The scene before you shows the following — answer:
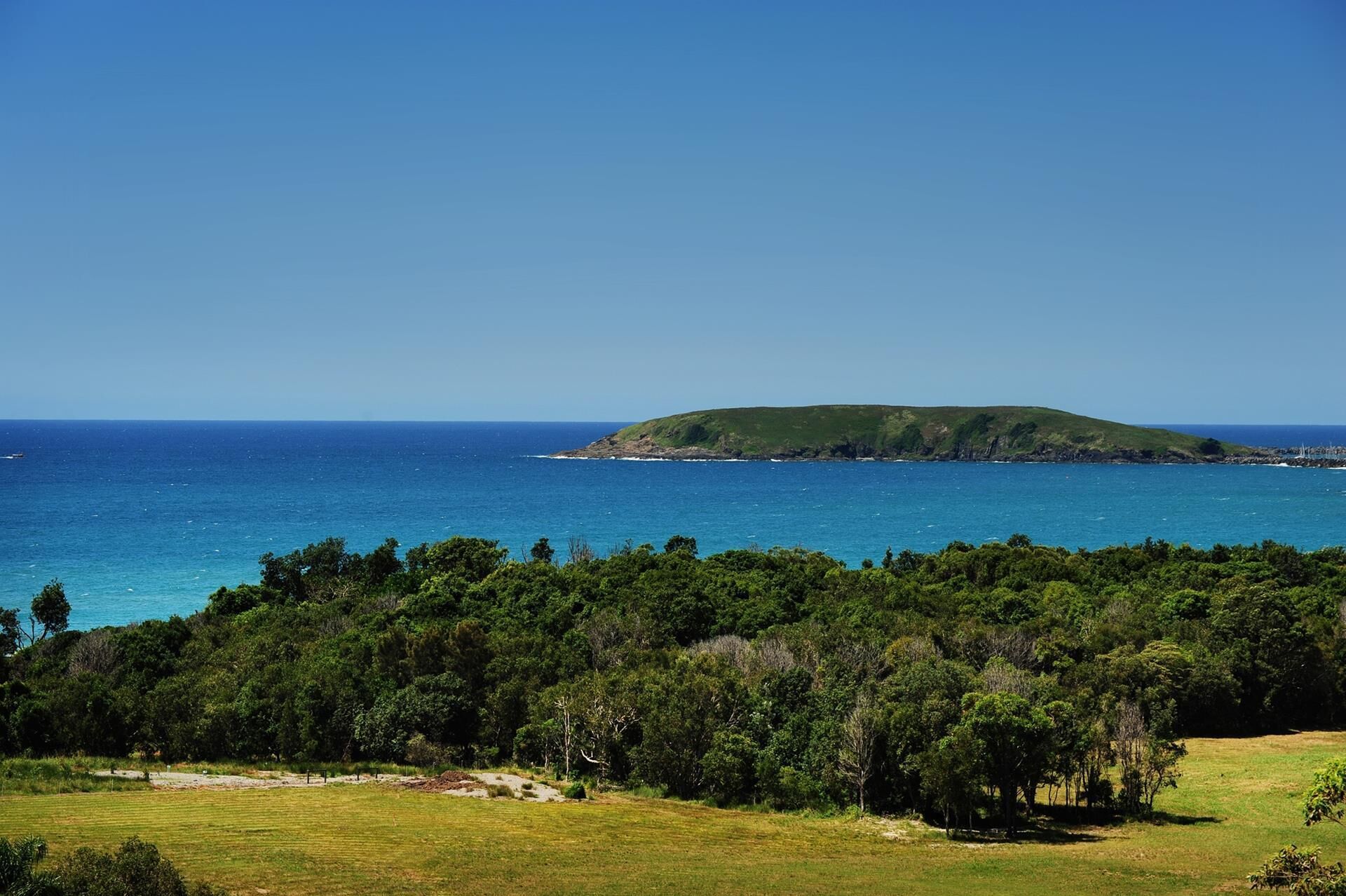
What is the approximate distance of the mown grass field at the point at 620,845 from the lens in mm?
30688

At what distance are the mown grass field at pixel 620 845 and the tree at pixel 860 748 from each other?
5.76 feet

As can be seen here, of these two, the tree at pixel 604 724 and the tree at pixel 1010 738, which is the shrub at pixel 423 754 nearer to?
the tree at pixel 604 724

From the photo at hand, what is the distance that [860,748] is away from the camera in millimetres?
40688

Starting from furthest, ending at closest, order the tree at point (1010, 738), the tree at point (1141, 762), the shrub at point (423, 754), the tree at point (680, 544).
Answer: the tree at point (680, 544) < the shrub at point (423, 754) < the tree at point (1141, 762) < the tree at point (1010, 738)

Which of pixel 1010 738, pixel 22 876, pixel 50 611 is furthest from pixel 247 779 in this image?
pixel 50 611

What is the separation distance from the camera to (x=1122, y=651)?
184ft

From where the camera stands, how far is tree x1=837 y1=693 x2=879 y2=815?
4059 cm

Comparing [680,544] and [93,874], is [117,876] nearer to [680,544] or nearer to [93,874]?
[93,874]

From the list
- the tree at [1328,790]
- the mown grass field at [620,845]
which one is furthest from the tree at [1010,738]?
the tree at [1328,790]

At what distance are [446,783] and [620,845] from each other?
37.1 ft

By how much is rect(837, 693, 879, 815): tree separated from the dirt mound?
50.7 ft

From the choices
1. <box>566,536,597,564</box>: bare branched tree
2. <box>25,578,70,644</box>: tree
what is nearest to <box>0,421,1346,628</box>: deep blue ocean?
<box>25,578,70,644</box>: tree

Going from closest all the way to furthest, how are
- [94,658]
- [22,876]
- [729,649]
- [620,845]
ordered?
[22,876], [620,845], [94,658], [729,649]

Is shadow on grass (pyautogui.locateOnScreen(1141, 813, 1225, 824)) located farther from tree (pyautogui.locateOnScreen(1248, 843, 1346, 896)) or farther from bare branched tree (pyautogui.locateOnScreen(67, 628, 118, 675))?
bare branched tree (pyautogui.locateOnScreen(67, 628, 118, 675))
